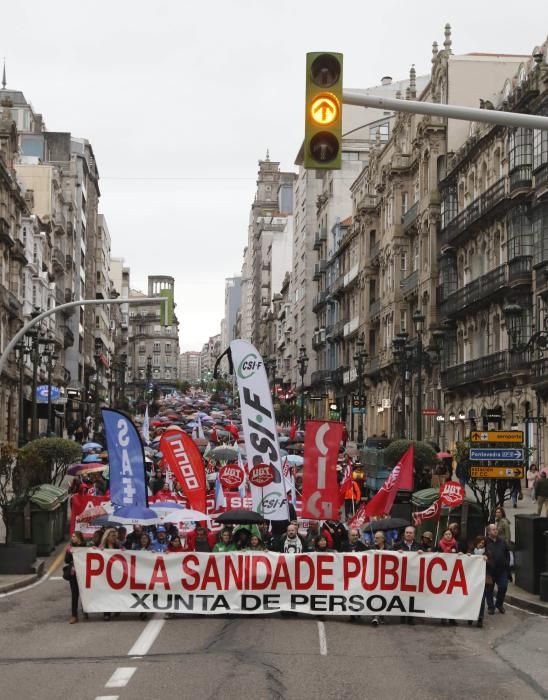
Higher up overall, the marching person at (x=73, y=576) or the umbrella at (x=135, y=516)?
the umbrella at (x=135, y=516)

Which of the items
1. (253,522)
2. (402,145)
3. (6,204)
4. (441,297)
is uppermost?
(402,145)

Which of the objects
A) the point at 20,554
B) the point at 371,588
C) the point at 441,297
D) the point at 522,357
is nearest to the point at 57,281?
the point at 441,297

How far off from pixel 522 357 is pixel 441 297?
15274 millimetres

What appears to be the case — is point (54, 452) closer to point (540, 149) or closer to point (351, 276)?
point (540, 149)

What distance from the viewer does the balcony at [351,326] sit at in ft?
275

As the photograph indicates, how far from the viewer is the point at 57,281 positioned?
291 ft

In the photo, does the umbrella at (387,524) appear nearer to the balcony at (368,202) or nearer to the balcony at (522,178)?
the balcony at (522,178)

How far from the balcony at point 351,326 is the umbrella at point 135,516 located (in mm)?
65044

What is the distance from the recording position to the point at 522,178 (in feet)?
147

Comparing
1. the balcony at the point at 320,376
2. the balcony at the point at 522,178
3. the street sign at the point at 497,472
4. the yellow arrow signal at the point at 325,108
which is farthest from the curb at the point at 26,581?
the balcony at the point at 320,376

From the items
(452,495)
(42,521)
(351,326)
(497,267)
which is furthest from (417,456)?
(351,326)

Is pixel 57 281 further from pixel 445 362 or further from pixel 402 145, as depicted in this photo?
pixel 445 362

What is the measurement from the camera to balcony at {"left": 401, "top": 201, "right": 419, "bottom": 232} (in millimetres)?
64938

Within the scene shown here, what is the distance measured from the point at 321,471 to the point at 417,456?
14180mm
